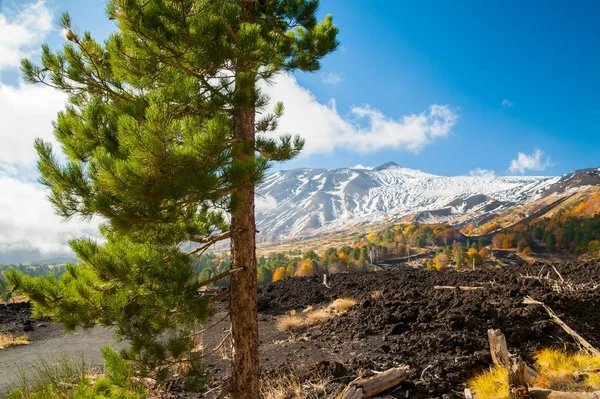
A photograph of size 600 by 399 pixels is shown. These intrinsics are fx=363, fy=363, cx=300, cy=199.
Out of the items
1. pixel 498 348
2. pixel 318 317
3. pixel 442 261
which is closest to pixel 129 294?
pixel 498 348

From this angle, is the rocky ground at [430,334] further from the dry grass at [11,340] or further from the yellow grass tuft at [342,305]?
the yellow grass tuft at [342,305]

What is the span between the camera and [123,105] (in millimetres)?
4133

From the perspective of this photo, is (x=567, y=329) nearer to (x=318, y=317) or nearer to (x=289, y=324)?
(x=318, y=317)

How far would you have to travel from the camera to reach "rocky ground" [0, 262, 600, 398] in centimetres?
584

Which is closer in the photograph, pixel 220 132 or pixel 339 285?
pixel 220 132

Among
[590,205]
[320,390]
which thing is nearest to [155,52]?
[320,390]

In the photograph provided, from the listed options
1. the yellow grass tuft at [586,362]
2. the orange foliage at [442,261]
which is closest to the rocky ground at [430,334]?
the yellow grass tuft at [586,362]

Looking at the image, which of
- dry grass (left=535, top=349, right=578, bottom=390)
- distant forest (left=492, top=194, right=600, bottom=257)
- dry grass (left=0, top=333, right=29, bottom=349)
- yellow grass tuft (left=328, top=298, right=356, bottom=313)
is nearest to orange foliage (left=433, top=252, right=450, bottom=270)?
distant forest (left=492, top=194, right=600, bottom=257)

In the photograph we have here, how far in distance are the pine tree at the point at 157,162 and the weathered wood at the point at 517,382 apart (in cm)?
326

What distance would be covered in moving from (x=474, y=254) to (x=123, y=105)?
68.3 meters

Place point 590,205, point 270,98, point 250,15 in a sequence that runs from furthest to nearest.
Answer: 1. point 590,205
2. point 250,15
3. point 270,98

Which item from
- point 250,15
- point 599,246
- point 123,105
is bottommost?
point 599,246

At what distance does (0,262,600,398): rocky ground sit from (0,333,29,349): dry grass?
41 cm

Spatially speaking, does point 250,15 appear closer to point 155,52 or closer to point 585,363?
point 155,52
